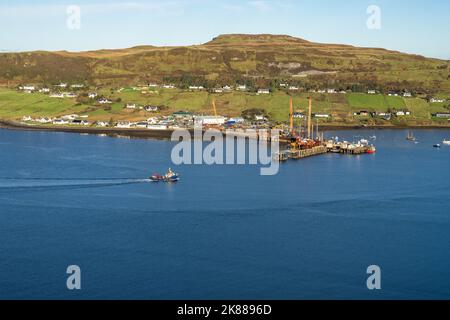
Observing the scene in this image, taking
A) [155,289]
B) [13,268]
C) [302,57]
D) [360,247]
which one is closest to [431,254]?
[360,247]

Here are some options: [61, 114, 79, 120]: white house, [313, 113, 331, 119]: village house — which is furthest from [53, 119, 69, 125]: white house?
[313, 113, 331, 119]: village house

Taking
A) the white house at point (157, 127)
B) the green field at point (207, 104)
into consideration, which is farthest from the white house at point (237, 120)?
the white house at point (157, 127)

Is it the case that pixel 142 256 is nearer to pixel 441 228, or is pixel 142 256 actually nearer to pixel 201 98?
pixel 441 228

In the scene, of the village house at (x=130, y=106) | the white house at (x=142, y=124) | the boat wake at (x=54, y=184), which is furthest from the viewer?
the village house at (x=130, y=106)

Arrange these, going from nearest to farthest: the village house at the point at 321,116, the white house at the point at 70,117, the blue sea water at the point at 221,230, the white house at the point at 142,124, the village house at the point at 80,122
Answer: the blue sea water at the point at 221,230, the white house at the point at 142,124, the village house at the point at 80,122, the white house at the point at 70,117, the village house at the point at 321,116

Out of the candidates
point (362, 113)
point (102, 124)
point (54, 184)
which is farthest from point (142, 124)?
point (54, 184)

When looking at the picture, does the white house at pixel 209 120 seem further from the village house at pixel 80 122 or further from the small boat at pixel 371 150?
the small boat at pixel 371 150
